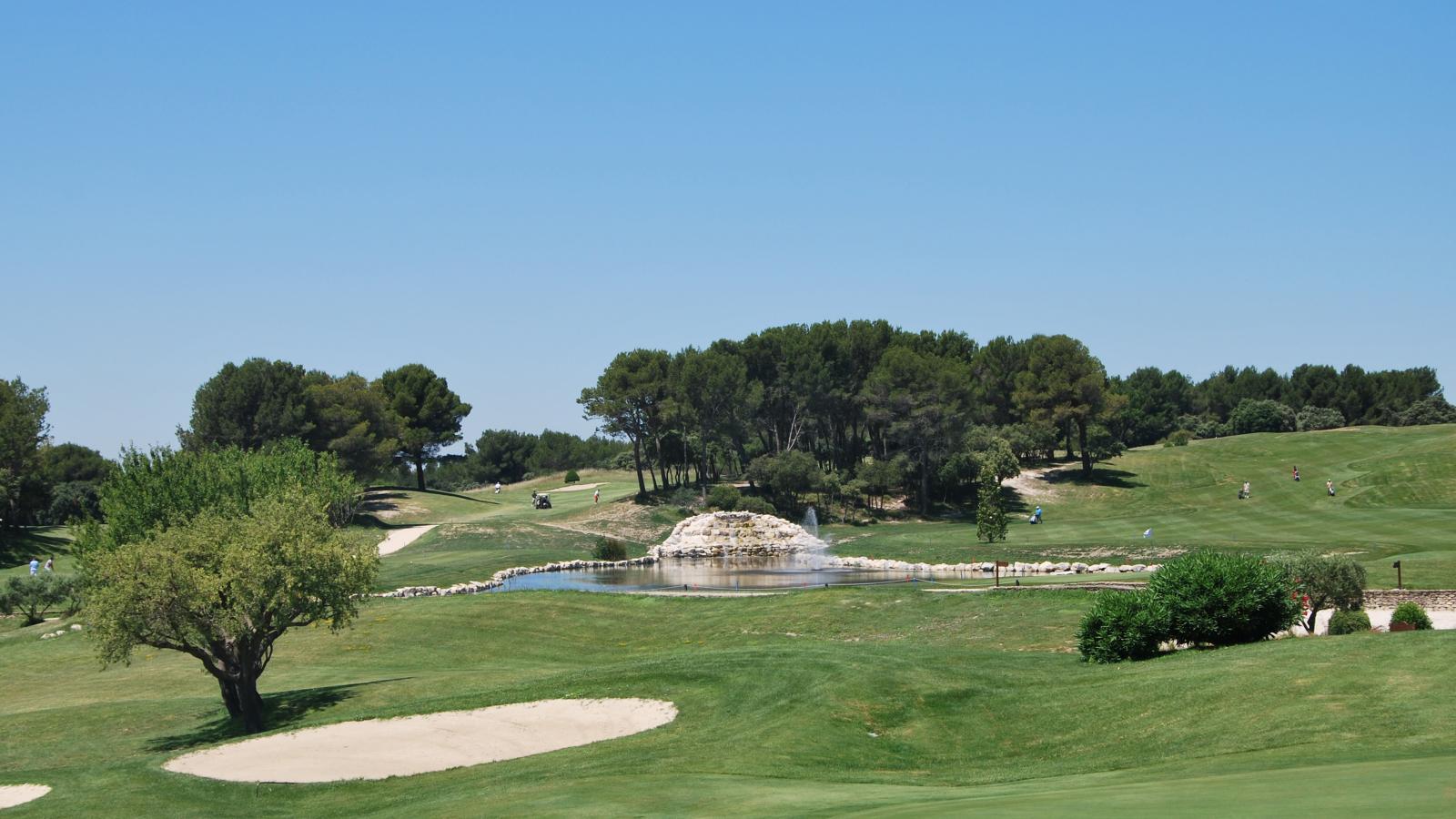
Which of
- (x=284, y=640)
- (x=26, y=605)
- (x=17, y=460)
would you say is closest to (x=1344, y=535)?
(x=284, y=640)

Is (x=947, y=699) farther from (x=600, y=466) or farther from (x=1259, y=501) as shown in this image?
(x=600, y=466)

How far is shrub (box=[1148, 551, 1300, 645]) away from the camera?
26.6 m

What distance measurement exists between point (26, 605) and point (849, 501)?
5743cm

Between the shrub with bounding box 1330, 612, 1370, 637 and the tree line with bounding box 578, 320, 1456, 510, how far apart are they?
55.8 metres

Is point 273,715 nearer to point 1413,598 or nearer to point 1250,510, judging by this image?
point 1413,598

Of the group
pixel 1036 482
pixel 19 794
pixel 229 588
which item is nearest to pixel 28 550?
pixel 229 588

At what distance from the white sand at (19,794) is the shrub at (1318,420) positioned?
134m

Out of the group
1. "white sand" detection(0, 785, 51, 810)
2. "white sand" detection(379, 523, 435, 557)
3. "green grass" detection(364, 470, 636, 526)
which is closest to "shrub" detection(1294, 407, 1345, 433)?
"green grass" detection(364, 470, 636, 526)

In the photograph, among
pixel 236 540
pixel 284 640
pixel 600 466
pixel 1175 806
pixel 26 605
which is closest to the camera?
pixel 1175 806

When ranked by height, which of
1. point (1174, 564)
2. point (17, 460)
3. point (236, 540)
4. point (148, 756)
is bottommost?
point (148, 756)

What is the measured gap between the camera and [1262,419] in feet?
432

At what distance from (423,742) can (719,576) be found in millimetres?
37962

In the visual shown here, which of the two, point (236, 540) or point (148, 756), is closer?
point (148, 756)

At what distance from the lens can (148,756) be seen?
84.1ft
